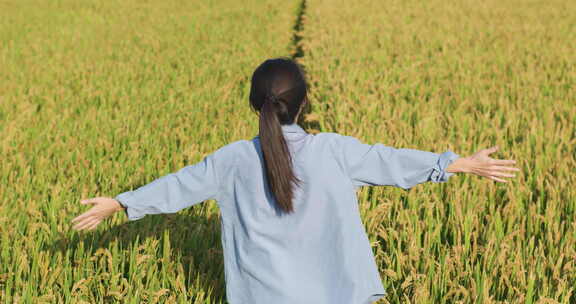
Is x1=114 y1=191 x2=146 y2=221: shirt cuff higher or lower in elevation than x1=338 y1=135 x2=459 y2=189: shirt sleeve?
lower

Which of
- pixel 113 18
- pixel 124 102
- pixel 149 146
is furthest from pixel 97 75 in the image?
pixel 113 18

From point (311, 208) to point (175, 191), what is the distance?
0.35 meters

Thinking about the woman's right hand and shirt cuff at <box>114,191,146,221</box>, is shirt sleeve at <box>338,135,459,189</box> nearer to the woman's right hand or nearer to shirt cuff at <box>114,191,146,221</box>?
the woman's right hand

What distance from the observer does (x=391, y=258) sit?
6.46 feet

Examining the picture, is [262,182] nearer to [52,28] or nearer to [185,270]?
[185,270]

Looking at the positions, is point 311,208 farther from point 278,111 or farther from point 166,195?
point 166,195

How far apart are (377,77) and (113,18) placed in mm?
6515

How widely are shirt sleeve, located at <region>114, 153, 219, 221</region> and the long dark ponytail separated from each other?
18 centimetres

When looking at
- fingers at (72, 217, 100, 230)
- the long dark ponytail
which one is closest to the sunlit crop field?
fingers at (72, 217, 100, 230)

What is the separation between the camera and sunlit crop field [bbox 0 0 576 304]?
186 cm

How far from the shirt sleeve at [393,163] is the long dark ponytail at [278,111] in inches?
5.8

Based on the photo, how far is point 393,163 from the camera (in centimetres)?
138

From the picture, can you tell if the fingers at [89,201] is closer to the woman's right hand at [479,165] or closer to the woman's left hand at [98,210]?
the woman's left hand at [98,210]

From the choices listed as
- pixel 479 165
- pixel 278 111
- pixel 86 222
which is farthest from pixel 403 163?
pixel 86 222
